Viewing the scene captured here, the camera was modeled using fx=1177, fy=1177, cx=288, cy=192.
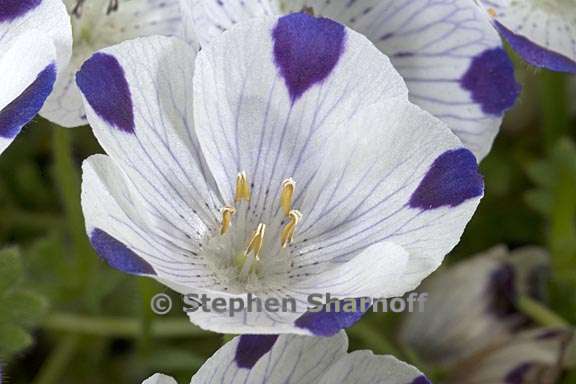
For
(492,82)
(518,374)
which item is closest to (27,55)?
(492,82)

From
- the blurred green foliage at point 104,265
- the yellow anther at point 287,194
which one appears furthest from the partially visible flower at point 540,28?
the yellow anther at point 287,194

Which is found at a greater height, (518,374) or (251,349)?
(251,349)

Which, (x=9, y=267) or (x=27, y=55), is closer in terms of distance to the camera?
(x=27, y=55)

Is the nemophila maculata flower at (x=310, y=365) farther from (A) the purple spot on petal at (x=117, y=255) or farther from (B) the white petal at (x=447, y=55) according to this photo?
(B) the white petal at (x=447, y=55)

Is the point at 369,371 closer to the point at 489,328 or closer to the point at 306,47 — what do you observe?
the point at 306,47

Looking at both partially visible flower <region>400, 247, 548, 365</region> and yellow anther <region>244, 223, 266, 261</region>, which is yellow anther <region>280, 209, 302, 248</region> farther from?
partially visible flower <region>400, 247, 548, 365</region>

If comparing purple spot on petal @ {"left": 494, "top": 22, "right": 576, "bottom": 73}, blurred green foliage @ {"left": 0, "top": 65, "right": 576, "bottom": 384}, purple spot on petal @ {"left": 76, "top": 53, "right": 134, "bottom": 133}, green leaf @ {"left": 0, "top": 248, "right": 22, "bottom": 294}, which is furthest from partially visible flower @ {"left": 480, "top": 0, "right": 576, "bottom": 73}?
green leaf @ {"left": 0, "top": 248, "right": 22, "bottom": 294}
